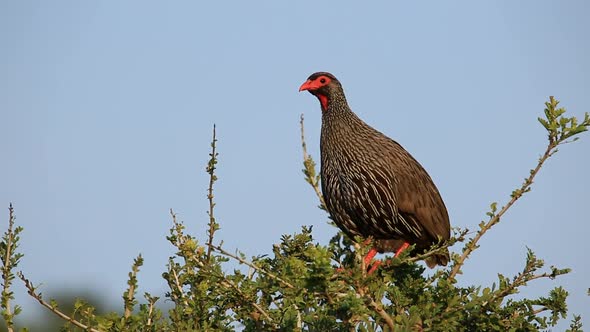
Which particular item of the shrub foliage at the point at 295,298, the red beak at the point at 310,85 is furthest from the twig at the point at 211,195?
the red beak at the point at 310,85

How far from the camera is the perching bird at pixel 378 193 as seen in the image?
27.5ft

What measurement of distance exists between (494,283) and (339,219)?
2384 mm

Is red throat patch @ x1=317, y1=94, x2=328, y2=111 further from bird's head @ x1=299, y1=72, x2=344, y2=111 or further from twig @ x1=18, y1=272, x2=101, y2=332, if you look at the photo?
twig @ x1=18, y1=272, x2=101, y2=332

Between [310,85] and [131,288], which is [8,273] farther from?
[310,85]

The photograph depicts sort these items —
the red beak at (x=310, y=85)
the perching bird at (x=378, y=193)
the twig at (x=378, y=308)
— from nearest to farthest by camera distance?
the twig at (x=378, y=308) < the perching bird at (x=378, y=193) < the red beak at (x=310, y=85)

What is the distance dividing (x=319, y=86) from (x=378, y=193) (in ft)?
5.44

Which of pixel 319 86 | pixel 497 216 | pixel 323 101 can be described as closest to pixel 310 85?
pixel 319 86

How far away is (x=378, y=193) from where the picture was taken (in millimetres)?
8414

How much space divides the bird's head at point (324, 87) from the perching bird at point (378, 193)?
49 centimetres

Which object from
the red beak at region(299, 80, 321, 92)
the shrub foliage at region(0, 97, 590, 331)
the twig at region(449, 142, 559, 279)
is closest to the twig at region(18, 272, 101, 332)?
the shrub foliage at region(0, 97, 590, 331)

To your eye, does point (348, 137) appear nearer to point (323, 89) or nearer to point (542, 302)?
point (323, 89)

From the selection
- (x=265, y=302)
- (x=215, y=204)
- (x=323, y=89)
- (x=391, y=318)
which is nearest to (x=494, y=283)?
(x=391, y=318)

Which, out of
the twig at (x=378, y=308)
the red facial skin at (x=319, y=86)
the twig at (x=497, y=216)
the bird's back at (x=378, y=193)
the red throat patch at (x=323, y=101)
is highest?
the red facial skin at (x=319, y=86)

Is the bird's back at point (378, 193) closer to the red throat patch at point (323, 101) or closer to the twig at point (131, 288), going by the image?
the red throat patch at point (323, 101)
